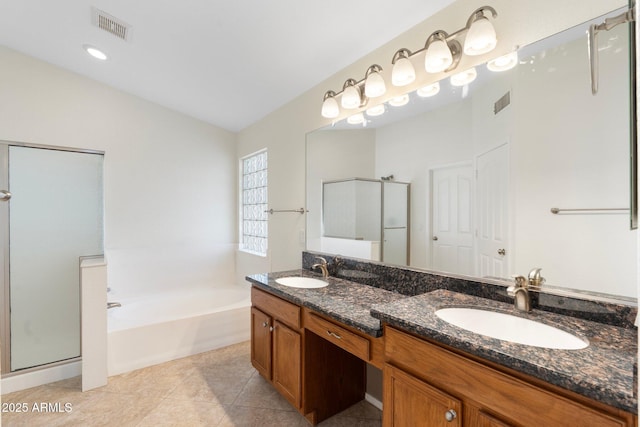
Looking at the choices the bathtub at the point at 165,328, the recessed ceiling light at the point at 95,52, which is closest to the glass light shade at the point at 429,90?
the bathtub at the point at 165,328

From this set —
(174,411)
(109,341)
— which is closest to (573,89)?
(174,411)

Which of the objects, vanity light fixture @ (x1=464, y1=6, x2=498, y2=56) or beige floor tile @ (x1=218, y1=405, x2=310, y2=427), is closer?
vanity light fixture @ (x1=464, y1=6, x2=498, y2=56)

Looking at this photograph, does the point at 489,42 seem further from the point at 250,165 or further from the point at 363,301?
the point at 250,165

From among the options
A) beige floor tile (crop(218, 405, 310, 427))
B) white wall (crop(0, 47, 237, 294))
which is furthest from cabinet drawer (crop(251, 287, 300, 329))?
white wall (crop(0, 47, 237, 294))

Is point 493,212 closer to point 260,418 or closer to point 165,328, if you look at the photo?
point 260,418

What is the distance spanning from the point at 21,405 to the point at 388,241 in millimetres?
2586

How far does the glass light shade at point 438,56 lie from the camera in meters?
1.42

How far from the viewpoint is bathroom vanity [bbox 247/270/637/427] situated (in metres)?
0.71

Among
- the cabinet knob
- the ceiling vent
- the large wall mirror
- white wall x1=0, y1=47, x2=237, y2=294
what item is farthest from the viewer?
white wall x1=0, y1=47, x2=237, y2=294

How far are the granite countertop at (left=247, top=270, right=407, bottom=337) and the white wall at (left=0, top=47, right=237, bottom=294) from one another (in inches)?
74.5

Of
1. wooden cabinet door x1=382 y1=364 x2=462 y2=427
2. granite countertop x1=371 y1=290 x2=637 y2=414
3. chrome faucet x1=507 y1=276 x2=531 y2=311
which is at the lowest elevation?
wooden cabinet door x1=382 y1=364 x2=462 y2=427

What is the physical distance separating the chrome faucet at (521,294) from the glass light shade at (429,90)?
39.5 inches

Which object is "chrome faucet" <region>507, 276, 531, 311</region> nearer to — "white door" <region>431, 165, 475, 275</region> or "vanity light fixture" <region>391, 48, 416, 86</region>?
"white door" <region>431, 165, 475, 275</region>

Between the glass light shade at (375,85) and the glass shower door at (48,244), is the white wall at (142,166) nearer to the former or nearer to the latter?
the glass shower door at (48,244)
